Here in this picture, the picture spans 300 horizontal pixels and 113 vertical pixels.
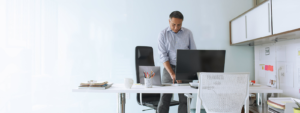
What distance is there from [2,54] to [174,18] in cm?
303

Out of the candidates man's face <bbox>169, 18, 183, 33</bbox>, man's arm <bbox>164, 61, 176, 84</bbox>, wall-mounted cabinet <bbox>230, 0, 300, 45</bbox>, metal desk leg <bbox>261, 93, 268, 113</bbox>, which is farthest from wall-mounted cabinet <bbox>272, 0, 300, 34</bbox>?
man's arm <bbox>164, 61, 176, 84</bbox>

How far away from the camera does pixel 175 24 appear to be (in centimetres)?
212

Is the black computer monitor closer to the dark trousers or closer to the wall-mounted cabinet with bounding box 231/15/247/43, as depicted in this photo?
the dark trousers

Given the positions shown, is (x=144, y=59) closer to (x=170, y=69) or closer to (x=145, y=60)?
(x=145, y=60)

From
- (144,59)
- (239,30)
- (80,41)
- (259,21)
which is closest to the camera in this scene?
(259,21)

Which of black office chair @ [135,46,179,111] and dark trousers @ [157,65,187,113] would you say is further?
black office chair @ [135,46,179,111]

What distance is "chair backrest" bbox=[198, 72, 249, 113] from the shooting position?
1.37 meters

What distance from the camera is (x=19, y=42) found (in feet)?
10.1

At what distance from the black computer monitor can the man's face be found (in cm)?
53

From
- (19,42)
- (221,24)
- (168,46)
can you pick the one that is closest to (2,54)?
(19,42)

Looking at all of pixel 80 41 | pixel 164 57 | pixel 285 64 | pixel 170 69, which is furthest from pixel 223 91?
pixel 80 41

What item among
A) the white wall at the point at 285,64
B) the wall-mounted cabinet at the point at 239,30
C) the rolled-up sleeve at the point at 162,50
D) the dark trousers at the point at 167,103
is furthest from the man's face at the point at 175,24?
the white wall at the point at 285,64

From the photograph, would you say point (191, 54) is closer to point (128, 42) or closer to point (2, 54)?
point (128, 42)

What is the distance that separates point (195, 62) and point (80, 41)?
2.22 metres
